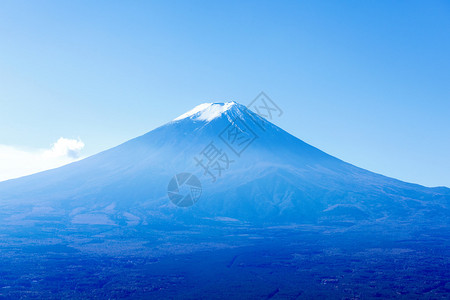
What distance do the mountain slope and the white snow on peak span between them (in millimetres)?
1031

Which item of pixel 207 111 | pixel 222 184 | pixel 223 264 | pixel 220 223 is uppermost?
pixel 207 111

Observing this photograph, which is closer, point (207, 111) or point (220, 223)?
point (220, 223)

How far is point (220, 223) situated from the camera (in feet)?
326

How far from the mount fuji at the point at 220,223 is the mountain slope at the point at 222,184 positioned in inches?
24.9

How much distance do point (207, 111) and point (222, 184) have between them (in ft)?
204

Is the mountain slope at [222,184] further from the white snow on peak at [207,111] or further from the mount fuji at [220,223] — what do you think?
the white snow on peak at [207,111]

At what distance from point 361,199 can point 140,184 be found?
72840 mm

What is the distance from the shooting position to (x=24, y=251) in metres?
58.0

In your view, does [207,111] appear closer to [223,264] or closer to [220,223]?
[220,223]

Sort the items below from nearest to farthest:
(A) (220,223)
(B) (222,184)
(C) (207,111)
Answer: (A) (220,223), (B) (222,184), (C) (207,111)

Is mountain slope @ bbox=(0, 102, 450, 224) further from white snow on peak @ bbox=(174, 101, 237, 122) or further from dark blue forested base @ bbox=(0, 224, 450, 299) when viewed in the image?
dark blue forested base @ bbox=(0, 224, 450, 299)

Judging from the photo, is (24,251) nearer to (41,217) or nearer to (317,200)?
(41,217)

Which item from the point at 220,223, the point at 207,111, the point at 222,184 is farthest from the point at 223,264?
the point at 207,111

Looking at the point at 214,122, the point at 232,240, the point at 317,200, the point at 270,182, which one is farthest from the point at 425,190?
the point at 232,240
